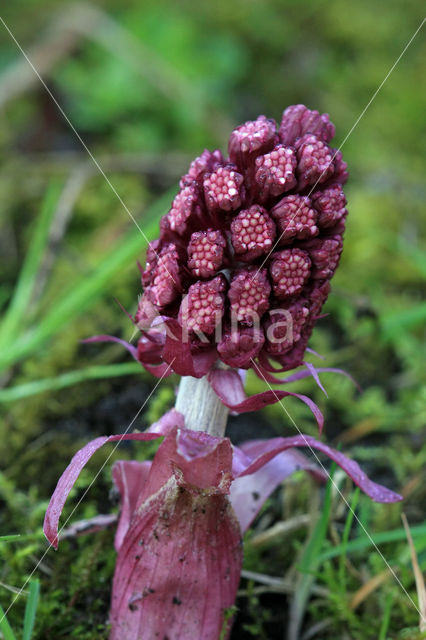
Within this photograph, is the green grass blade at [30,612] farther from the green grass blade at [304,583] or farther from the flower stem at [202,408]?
the green grass blade at [304,583]

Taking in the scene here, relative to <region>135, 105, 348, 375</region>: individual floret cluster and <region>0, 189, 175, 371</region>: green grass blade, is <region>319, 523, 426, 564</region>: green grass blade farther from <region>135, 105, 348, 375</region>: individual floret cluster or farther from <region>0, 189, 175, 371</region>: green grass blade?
<region>0, 189, 175, 371</region>: green grass blade

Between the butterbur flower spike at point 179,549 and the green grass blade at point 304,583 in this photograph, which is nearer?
the butterbur flower spike at point 179,549

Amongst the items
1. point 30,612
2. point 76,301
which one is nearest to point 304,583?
point 30,612

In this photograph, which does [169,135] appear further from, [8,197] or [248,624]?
[248,624]

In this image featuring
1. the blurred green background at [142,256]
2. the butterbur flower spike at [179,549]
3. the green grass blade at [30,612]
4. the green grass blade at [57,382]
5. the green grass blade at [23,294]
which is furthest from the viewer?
the green grass blade at [23,294]

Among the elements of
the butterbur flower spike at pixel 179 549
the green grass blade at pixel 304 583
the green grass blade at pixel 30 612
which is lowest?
the green grass blade at pixel 304 583

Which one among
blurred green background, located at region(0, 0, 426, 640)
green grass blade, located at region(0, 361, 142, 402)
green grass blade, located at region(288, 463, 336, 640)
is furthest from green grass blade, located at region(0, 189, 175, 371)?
green grass blade, located at region(288, 463, 336, 640)

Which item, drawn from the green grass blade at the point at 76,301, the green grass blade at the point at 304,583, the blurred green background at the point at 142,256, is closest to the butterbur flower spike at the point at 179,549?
the blurred green background at the point at 142,256
